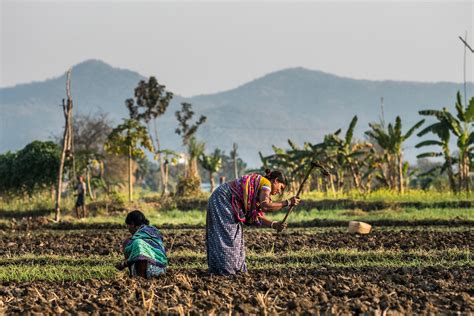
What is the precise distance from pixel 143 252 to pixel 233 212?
1.06 m

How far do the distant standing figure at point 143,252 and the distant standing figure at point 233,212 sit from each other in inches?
22.8

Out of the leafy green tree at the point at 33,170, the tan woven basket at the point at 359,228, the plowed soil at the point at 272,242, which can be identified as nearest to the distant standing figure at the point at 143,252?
the plowed soil at the point at 272,242

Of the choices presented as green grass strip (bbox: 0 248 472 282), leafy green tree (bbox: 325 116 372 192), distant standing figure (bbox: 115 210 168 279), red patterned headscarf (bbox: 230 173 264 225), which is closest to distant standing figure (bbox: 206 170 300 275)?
red patterned headscarf (bbox: 230 173 264 225)

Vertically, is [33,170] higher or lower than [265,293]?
higher

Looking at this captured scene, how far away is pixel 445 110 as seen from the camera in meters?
25.4

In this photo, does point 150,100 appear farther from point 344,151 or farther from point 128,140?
point 344,151

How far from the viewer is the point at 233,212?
882 cm

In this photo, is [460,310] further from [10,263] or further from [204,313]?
[10,263]

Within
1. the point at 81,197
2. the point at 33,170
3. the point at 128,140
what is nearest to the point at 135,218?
the point at 81,197

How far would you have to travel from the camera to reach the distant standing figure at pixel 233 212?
8758mm

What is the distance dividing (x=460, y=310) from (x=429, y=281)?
164 centimetres

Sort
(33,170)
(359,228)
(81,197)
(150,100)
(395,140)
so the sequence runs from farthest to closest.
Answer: (150,100) → (33,170) → (395,140) → (81,197) → (359,228)

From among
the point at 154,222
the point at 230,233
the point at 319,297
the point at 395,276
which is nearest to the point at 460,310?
the point at 319,297

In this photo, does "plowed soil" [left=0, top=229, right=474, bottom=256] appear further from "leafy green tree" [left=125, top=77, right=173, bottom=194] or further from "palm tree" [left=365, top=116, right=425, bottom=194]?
"leafy green tree" [left=125, top=77, right=173, bottom=194]
